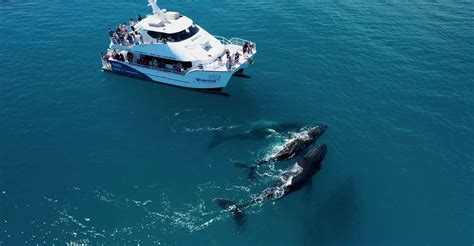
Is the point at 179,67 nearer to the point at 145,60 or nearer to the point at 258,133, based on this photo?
the point at 145,60

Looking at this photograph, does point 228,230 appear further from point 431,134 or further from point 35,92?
point 35,92

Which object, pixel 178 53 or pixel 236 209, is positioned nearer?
pixel 236 209

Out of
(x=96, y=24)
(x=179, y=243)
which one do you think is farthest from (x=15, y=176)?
(x=96, y=24)

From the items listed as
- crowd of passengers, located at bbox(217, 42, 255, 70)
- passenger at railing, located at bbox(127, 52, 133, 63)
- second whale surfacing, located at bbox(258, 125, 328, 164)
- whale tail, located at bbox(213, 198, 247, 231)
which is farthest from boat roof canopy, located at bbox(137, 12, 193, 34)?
whale tail, located at bbox(213, 198, 247, 231)

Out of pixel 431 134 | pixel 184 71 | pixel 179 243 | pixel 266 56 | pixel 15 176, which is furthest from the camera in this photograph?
pixel 266 56

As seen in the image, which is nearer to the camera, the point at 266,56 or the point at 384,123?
the point at 384,123

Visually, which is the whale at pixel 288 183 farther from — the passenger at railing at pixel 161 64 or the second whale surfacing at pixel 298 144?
the passenger at railing at pixel 161 64

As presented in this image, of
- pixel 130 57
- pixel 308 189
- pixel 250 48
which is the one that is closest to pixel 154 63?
pixel 130 57
